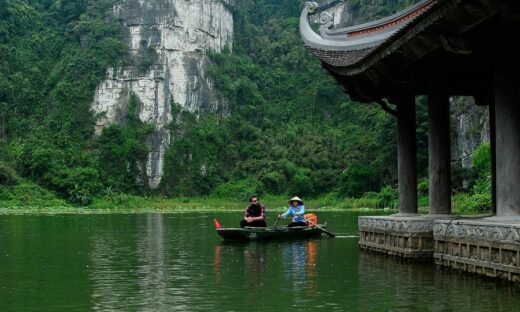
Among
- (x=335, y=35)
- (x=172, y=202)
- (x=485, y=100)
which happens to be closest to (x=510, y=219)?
(x=485, y=100)

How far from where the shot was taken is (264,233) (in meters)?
20.8

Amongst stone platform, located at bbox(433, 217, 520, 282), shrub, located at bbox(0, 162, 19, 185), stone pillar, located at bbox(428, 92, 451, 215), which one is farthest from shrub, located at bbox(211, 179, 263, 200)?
stone platform, located at bbox(433, 217, 520, 282)

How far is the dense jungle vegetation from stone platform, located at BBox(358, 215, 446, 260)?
48.4 metres

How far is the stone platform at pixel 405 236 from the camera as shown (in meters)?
13.9

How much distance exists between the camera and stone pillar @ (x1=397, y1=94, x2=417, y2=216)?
16.0 metres

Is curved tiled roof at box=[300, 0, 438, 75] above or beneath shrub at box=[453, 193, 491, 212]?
above

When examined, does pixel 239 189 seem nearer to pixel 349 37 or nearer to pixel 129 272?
pixel 349 37

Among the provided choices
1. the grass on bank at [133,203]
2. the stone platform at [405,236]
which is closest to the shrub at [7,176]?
the grass on bank at [133,203]

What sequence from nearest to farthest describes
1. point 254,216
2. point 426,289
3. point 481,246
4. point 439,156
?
point 426,289 → point 481,246 → point 439,156 → point 254,216

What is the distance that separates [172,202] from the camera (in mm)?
71500

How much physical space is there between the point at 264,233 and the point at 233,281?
333 inches

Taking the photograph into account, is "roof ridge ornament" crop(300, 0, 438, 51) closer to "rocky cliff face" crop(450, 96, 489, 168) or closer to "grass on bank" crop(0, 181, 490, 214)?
"rocky cliff face" crop(450, 96, 489, 168)

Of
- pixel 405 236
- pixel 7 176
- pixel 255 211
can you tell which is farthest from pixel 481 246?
pixel 7 176

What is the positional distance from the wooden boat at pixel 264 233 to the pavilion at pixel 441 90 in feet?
13.7
